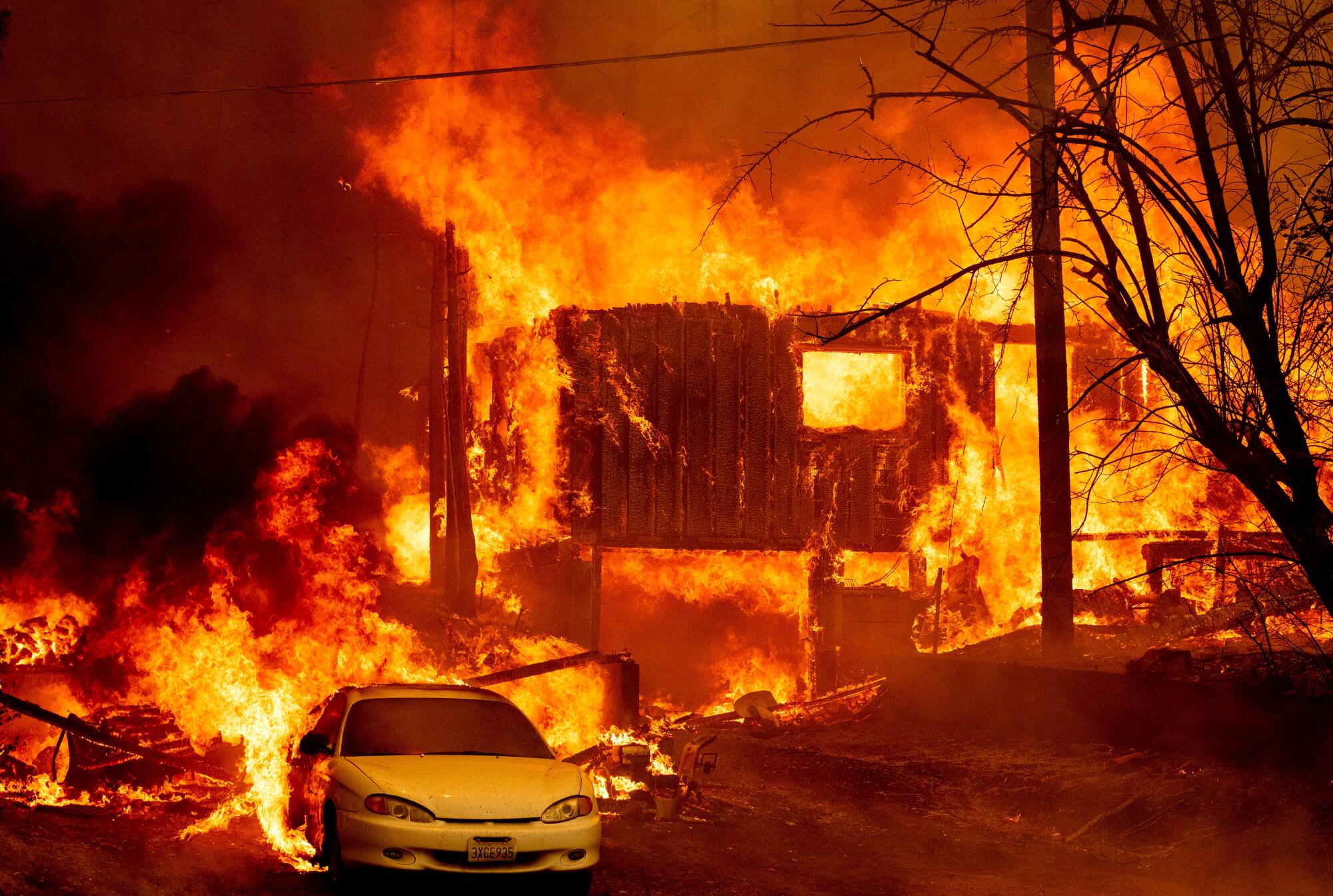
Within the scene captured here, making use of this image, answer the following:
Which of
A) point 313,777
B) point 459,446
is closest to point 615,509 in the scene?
point 459,446

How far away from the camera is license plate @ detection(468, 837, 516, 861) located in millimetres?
7250

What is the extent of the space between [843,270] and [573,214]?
7533 millimetres

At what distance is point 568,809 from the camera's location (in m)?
7.71

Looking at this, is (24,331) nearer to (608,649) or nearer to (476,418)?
(476,418)

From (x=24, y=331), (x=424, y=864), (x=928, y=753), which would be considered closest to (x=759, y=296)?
(x=928, y=753)

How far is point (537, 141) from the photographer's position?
101 ft

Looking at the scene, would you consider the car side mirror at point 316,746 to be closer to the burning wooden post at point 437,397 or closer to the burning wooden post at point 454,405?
the burning wooden post at point 454,405

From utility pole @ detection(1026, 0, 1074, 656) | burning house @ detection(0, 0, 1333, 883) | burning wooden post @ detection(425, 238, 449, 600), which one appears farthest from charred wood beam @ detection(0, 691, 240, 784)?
burning wooden post @ detection(425, 238, 449, 600)

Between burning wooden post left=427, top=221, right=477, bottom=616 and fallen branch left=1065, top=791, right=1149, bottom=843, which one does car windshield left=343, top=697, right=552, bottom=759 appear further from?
burning wooden post left=427, top=221, right=477, bottom=616

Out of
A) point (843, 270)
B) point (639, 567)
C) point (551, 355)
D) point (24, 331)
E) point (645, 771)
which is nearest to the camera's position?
point (645, 771)

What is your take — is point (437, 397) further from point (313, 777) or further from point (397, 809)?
point (397, 809)

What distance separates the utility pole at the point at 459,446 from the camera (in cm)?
2670

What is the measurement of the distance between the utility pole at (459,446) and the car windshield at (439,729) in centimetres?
1739

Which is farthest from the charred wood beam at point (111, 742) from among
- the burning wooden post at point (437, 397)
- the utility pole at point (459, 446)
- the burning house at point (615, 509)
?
the burning wooden post at point (437, 397)
